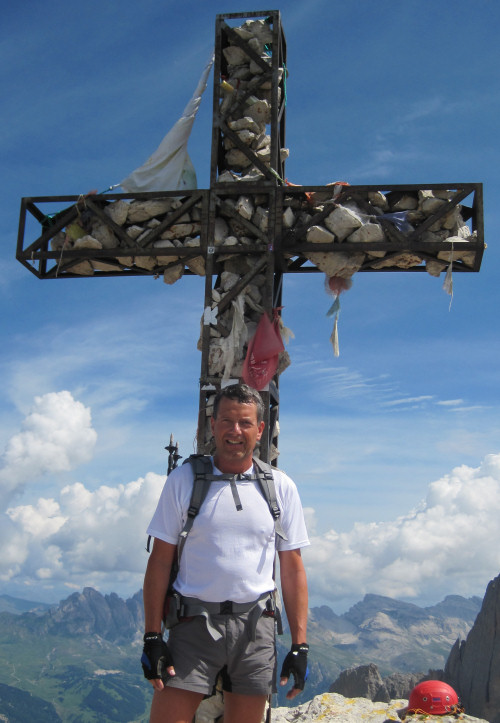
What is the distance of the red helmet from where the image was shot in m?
9.83

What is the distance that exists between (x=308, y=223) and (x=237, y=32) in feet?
10.4

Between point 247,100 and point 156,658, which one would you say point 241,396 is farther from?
point 247,100

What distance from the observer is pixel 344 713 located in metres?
9.50

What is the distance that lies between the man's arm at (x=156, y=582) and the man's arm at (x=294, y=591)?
791mm

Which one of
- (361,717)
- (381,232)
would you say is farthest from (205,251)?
(361,717)

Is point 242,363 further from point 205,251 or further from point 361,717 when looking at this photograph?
point 361,717

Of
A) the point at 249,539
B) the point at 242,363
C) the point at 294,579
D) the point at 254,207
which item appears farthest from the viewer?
the point at 254,207

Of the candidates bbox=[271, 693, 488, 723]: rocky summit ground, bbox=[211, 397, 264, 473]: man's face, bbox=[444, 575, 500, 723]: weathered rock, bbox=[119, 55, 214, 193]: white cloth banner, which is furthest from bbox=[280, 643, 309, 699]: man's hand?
bbox=[444, 575, 500, 723]: weathered rock

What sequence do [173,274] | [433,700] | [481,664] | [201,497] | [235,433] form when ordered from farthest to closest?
[481,664] < [433,700] < [173,274] < [235,433] < [201,497]

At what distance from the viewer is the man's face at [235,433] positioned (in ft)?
14.4

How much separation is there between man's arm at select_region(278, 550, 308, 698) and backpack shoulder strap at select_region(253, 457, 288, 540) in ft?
0.61

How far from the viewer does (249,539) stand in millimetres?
4215

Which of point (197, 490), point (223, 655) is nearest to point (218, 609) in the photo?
point (223, 655)

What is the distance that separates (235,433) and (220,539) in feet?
2.22
